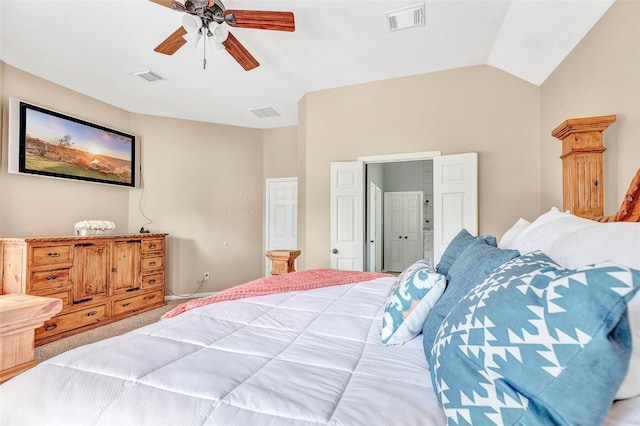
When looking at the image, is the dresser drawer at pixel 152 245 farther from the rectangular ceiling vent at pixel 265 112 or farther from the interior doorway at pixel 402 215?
the interior doorway at pixel 402 215

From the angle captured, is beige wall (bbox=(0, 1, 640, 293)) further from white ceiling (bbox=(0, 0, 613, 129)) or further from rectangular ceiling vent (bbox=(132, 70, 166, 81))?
rectangular ceiling vent (bbox=(132, 70, 166, 81))

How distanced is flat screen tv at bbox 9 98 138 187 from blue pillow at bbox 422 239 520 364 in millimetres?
4207

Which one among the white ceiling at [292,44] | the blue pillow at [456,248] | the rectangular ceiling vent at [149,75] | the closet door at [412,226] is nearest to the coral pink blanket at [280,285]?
the blue pillow at [456,248]

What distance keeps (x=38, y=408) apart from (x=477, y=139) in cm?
374

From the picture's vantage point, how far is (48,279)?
2.89 m

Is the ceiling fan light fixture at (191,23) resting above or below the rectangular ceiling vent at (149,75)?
below

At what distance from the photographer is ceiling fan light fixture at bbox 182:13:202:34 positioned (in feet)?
6.44

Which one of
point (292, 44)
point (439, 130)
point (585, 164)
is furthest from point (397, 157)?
point (585, 164)

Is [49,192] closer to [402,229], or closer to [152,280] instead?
[152,280]

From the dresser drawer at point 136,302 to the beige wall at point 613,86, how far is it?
4.86 meters

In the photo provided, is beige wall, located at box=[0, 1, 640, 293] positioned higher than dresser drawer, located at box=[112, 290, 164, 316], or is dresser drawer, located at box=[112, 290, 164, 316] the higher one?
beige wall, located at box=[0, 1, 640, 293]

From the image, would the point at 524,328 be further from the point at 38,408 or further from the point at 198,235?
the point at 198,235

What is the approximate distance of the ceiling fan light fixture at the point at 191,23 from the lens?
1963 millimetres

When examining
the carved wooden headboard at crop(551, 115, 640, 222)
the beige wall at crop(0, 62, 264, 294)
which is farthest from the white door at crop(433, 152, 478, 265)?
the beige wall at crop(0, 62, 264, 294)
